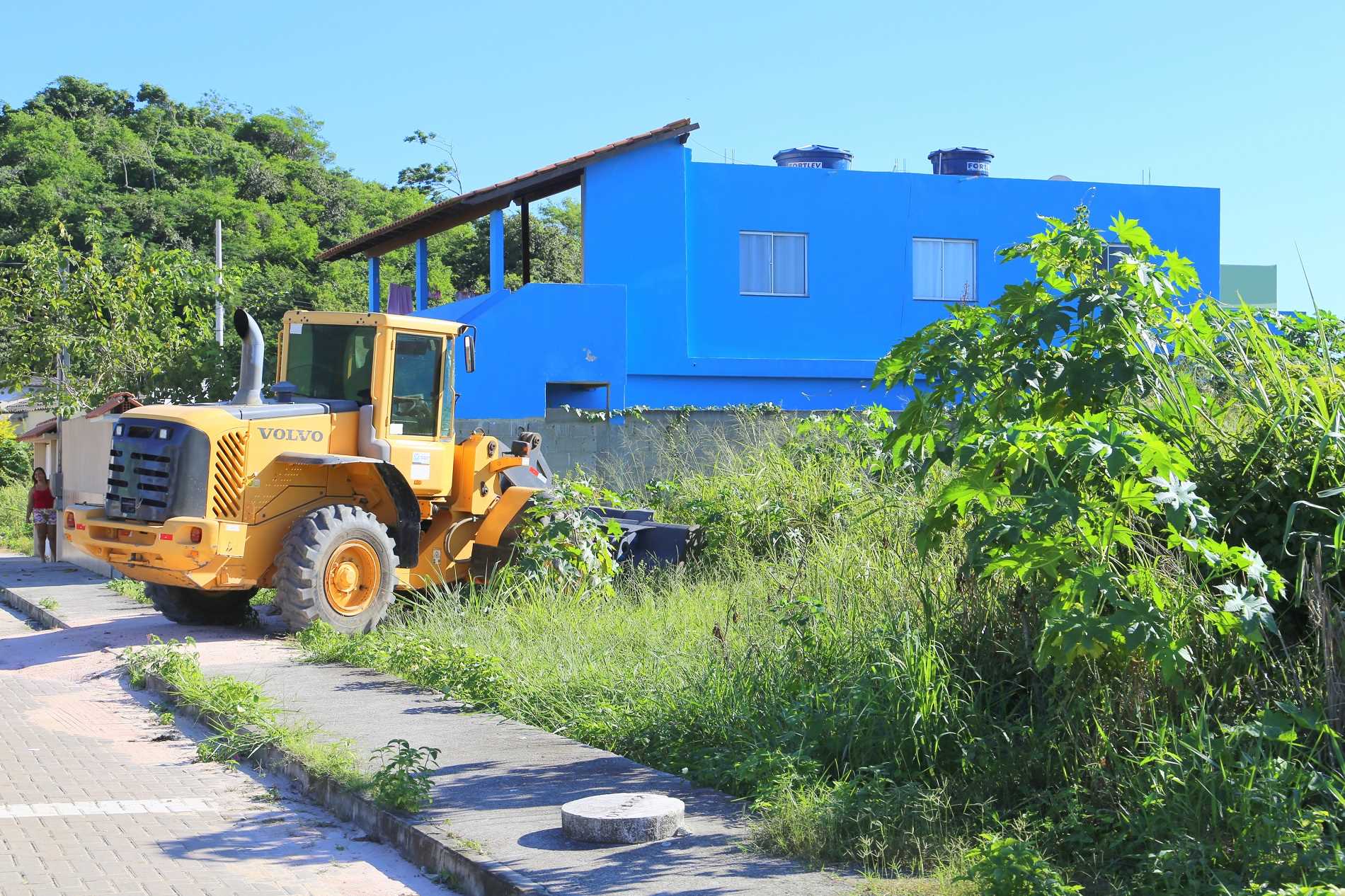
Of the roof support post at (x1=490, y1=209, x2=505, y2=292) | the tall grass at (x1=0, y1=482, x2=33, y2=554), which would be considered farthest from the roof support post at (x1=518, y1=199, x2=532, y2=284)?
the tall grass at (x1=0, y1=482, x2=33, y2=554)

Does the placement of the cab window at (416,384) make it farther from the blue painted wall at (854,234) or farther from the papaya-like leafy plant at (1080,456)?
the blue painted wall at (854,234)

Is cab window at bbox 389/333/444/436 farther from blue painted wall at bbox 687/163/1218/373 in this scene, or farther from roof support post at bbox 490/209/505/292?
blue painted wall at bbox 687/163/1218/373

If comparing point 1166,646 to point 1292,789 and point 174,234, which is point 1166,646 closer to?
point 1292,789

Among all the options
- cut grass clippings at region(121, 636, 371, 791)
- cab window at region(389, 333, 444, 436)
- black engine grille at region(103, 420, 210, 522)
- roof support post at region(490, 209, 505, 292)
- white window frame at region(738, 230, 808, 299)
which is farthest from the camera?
white window frame at region(738, 230, 808, 299)

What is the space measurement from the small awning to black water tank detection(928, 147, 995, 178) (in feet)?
60.4

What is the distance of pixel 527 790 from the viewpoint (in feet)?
21.8

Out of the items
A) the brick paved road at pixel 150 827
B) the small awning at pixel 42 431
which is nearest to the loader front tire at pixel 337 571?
the brick paved road at pixel 150 827

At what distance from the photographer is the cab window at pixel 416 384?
1291cm

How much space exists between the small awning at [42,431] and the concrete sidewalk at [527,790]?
13.4 meters

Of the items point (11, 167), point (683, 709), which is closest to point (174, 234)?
point (11, 167)

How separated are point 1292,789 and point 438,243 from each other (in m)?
48.1

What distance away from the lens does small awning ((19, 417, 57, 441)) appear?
73.8ft

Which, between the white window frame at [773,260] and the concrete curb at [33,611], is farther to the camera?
the white window frame at [773,260]

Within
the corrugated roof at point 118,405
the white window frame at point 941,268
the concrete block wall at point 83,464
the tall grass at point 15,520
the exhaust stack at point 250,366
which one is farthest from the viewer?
the white window frame at point 941,268
